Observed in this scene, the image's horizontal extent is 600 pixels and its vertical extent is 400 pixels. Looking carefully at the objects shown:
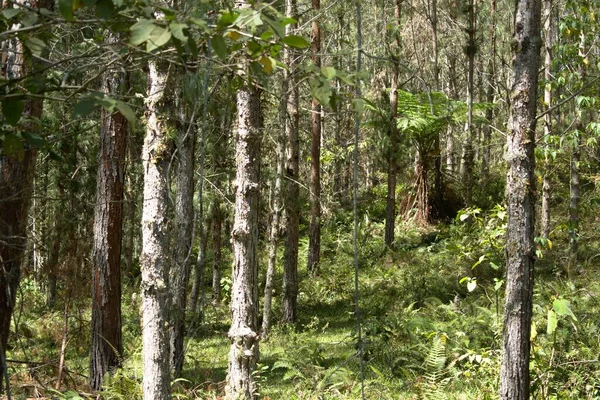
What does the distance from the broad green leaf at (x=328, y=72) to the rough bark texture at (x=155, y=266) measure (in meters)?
2.99

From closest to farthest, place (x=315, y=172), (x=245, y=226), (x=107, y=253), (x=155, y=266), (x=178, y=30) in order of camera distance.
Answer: (x=178, y=30), (x=155, y=266), (x=245, y=226), (x=107, y=253), (x=315, y=172)

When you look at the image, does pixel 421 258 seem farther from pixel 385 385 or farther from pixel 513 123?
pixel 513 123

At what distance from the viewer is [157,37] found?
1.60 m

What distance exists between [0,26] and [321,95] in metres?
1.08

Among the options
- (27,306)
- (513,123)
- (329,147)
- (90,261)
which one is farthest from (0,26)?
(329,147)

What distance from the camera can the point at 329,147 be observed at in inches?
993

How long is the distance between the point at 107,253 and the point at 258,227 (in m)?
3.71

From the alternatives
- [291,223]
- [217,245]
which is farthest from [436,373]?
[217,245]

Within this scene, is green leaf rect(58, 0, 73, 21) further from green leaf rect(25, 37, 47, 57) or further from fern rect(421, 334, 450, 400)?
fern rect(421, 334, 450, 400)

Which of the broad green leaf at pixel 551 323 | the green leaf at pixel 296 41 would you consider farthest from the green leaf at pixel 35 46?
the broad green leaf at pixel 551 323

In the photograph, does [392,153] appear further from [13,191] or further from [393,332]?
[13,191]

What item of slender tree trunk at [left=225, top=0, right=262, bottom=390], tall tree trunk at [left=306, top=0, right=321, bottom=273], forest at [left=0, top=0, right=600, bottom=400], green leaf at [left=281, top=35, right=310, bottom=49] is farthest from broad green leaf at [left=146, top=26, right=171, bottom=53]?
tall tree trunk at [left=306, top=0, right=321, bottom=273]

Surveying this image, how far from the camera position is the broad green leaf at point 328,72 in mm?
1898

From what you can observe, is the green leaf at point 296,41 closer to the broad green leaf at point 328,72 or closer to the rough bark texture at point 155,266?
the broad green leaf at point 328,72
